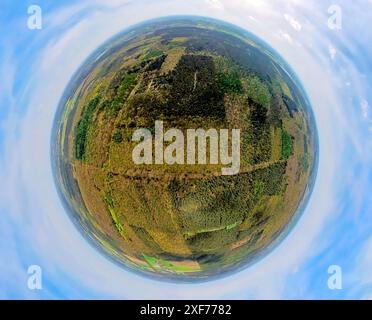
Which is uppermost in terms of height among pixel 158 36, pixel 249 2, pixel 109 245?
pixel 249 2

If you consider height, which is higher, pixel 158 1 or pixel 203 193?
pixel 158 1

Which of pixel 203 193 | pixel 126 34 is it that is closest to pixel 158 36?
pixel 126 34

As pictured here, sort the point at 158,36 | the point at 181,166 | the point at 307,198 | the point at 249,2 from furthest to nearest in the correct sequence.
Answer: the point at 249,2 < the point at 307,198 < the point at 158,36 < the point at 181,166

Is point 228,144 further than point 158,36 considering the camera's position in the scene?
No

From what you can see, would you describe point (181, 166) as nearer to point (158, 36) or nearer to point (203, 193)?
point (203, 193)

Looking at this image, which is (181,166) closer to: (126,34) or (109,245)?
(109,245)

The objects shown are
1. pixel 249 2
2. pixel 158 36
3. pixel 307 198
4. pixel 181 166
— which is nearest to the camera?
pixel 181 166
